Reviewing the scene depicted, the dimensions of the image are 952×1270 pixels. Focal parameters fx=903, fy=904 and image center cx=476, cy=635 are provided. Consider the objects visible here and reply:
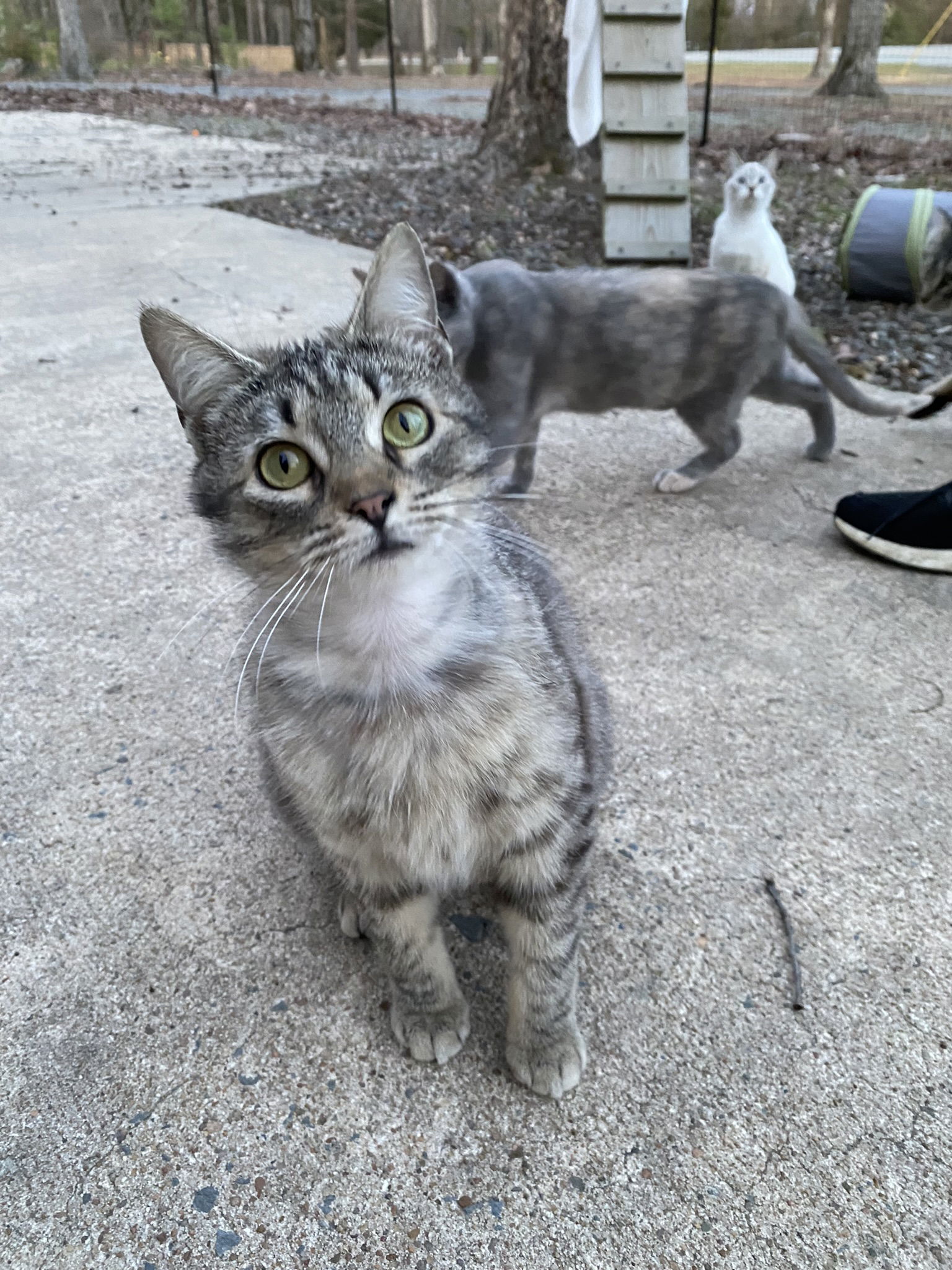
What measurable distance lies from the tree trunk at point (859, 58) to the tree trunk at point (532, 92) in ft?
10.9

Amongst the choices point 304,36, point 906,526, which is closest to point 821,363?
point 906,526

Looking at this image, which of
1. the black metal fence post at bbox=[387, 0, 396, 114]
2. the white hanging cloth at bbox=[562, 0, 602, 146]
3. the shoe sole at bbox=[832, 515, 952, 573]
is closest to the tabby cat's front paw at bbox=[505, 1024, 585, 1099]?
the shoe sole at bbox=[832, 515, 952, 573]

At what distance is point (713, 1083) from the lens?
1.66m

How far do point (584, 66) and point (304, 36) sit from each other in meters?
20.3

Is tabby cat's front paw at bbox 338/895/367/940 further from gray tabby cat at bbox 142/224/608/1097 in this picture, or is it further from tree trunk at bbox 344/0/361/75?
tree trunk at bbox 344/0/361/75

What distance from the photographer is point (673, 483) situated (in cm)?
379

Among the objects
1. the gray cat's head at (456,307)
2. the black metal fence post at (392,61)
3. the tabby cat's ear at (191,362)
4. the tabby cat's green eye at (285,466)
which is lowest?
the gray cat's head at (456,307)

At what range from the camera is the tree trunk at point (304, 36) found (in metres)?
21.9

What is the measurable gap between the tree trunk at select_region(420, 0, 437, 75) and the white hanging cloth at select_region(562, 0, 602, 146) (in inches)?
449

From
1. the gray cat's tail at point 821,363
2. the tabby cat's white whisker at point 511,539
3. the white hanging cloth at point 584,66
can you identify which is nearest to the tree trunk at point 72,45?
the white hanging cloth at point 584,66

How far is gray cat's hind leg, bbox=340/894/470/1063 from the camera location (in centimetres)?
167

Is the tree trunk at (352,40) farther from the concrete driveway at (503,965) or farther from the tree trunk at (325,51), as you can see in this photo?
the concrete driveway at (503,965)

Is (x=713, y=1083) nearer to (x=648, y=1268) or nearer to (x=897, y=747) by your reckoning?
(x=648, y=1268)

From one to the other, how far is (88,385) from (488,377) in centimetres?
225
